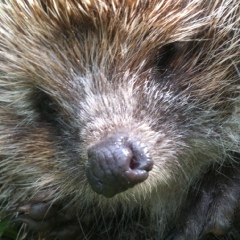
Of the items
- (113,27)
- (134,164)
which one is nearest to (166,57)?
(113,27)

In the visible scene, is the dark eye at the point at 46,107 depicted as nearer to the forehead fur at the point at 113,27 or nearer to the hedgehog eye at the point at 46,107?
the hedgehog eye at the point at 46,107

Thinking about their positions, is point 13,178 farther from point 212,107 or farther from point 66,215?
point 212,107

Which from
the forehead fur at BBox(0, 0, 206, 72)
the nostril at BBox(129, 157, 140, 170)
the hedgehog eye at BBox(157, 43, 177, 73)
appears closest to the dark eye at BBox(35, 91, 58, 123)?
the forehead fur at BBox(0, 0, 206, 72)

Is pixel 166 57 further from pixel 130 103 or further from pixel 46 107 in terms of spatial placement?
pixel 46 107

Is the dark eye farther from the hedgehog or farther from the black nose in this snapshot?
the black nose

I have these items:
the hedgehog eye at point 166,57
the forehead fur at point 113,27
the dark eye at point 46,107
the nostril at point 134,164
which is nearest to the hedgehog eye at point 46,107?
the dark eye at point 46,107
